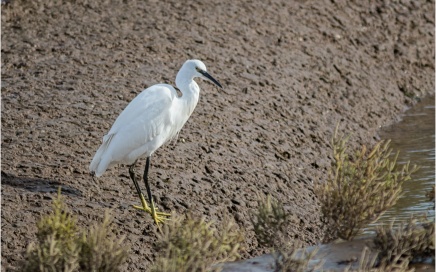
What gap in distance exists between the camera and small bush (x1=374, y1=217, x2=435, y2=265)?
6.04 metres

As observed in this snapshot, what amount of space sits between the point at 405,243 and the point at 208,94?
4.52 m

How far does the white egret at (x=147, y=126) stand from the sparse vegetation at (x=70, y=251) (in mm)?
1646

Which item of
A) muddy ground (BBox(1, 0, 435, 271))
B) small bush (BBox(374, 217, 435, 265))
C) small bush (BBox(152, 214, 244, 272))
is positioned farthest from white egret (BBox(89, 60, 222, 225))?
small bush (BBox(374, 217, 435, 265))

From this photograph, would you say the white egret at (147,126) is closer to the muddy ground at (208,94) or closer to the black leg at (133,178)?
the black leg at (133,178)

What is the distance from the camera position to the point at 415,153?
10.5 m

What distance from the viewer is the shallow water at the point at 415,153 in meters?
8.44

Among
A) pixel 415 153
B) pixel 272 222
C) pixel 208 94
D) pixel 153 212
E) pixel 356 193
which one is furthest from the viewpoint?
pixel 415 153

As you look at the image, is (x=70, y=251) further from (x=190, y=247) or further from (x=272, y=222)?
(x=272, y=222)

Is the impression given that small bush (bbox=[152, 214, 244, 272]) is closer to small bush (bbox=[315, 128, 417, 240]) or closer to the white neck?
small bush (bbox=[315, 128, 417, 240])

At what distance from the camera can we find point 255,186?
8602 mm

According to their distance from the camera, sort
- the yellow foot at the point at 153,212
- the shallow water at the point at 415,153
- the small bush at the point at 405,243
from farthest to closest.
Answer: the shallow water at the point at 415,153 < the yellow foot at the point at 153,212 < the small bush at the point at 405,243

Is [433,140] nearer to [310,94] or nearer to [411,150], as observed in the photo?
[411,150]

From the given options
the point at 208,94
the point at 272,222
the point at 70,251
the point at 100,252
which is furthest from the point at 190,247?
the point at 208,94

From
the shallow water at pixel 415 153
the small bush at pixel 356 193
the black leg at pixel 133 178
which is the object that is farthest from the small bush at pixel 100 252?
the shallow water at pixel 415 153
